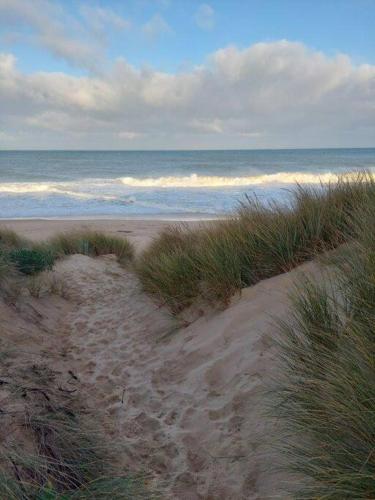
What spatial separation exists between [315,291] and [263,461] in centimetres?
117

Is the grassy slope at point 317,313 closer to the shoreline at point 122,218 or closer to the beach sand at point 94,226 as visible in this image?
the beach sand at point 94,226

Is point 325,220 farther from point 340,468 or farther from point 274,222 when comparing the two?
point 340,468

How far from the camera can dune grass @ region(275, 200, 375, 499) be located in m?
1.82

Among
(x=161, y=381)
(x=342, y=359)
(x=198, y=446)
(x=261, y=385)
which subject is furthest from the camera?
(x=161, y=381)

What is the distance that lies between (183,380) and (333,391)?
1.87 meters

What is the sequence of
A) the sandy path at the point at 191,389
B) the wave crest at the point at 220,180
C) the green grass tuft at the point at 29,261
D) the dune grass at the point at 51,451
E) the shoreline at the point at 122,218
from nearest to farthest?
the dune grass at the point at 51,451 → the sandy path at the point at 191,389 → the green grass tuft at the point at 29,261 → the shoreline at the point at 122,218 → the wave crest at the point at 220,180

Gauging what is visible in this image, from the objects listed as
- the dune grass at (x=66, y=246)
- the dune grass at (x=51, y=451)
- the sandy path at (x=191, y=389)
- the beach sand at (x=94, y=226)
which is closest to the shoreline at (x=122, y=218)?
the beach sand at (x=94, y=226)

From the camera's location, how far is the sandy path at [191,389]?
101 inches

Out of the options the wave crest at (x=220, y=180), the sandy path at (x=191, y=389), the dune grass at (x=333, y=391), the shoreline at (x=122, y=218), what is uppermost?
the wave crest at (x=220, y=180)

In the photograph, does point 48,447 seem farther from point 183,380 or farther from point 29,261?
point 29,261

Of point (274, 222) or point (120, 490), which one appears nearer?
point (120, 490)

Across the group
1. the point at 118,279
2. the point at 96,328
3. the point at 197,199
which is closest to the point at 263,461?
the point at 96,328

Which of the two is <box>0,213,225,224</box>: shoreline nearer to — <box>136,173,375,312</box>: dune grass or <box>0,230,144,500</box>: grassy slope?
<box>136,173,375,312</box>: dune grass

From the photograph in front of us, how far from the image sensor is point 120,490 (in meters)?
2.17
